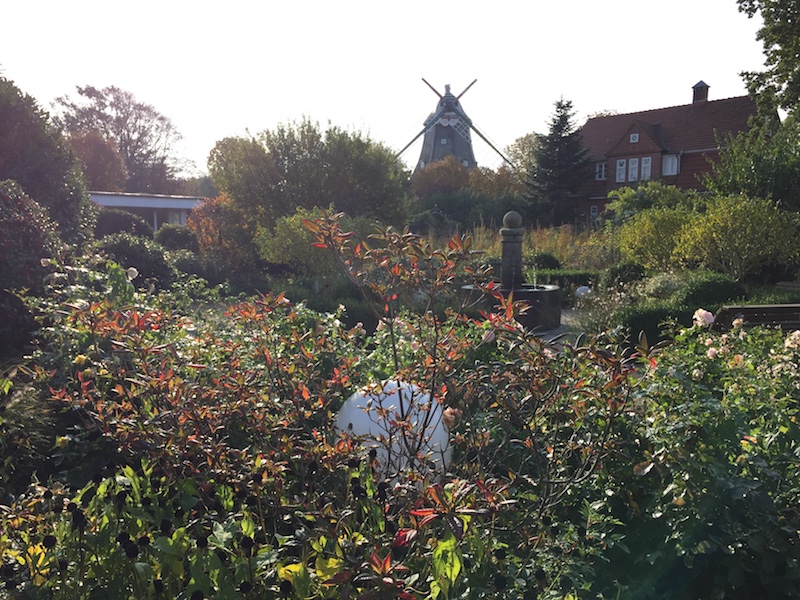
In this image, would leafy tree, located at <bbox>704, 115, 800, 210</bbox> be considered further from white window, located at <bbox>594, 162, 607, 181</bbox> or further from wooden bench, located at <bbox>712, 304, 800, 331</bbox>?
white window, located at <bbox>594, 162, 607, 181</bbox>

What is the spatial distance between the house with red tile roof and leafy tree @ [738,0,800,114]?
14.5 m

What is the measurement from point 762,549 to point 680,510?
11.5 inches

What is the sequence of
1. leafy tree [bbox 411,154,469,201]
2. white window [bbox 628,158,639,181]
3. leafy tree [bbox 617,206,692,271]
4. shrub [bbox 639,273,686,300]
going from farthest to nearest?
leafy tree [bbox 411,154,469,201]
white window [bbox 628,158,639,181]
leafy tree [bbox 617,206,692,271]
shrub [bbox 639,273,686,300]

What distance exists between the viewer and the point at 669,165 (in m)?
35.0

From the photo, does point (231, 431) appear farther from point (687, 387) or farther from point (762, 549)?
point (762, 549)

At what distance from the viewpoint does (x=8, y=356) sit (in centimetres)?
570

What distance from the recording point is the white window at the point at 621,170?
118ft

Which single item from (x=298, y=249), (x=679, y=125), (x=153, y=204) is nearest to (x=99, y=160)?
(x=153, y=204)

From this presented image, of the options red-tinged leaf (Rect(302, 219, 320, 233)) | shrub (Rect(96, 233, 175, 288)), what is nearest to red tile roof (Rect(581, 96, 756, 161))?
shrub (Rect(96, 233, 175, 288))

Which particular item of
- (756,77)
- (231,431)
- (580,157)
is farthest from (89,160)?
(231,431)

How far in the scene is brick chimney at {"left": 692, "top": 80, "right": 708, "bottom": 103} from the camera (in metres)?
35.6

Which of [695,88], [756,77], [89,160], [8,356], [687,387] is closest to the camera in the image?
[687,387]

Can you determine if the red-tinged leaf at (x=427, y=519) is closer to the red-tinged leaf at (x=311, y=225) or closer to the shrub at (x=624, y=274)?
the red-tinged leaf at (x=311, y=225)

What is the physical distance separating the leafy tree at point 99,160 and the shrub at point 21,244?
34.5 m
